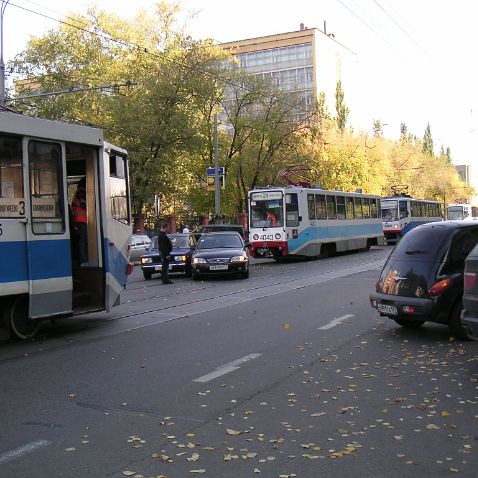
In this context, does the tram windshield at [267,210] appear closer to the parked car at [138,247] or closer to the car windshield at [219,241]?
the car windshield at [219,241]

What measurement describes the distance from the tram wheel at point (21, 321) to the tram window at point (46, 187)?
3.71ft

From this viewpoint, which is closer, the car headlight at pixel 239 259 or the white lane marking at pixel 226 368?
the white lane marking at pixel 226 368

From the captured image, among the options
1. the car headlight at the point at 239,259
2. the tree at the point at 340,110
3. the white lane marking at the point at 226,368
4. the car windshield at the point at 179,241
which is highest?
the tree at the point at 340,110

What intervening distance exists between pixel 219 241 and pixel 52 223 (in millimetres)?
11215

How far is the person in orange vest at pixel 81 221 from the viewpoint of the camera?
10.1 metres

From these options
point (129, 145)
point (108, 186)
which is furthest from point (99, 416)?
point (129, 145)

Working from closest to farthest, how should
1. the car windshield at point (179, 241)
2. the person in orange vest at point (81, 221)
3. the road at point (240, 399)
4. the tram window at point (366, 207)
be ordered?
the road at point (240, 399) < the person in orange vest at point (81, 221) < the car windshield at point (179, 241) < the tram window at point (366, 207)

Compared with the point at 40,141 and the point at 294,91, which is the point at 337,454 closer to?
the point at 40,141

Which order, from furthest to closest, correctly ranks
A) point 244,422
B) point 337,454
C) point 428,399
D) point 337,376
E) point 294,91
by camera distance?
point 294,91 < point 337,376 < point 428,399 < point 244,422 < point 337,454

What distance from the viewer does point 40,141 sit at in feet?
29.1

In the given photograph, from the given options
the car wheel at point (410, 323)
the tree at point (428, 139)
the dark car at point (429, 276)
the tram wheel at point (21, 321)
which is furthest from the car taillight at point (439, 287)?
the tree at point (428, 139)

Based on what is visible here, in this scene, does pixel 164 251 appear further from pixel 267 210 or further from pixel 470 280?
pixel 470 280

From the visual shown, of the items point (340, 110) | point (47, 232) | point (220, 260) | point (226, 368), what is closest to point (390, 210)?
point (220, 260)

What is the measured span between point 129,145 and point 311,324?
28.0 meters
